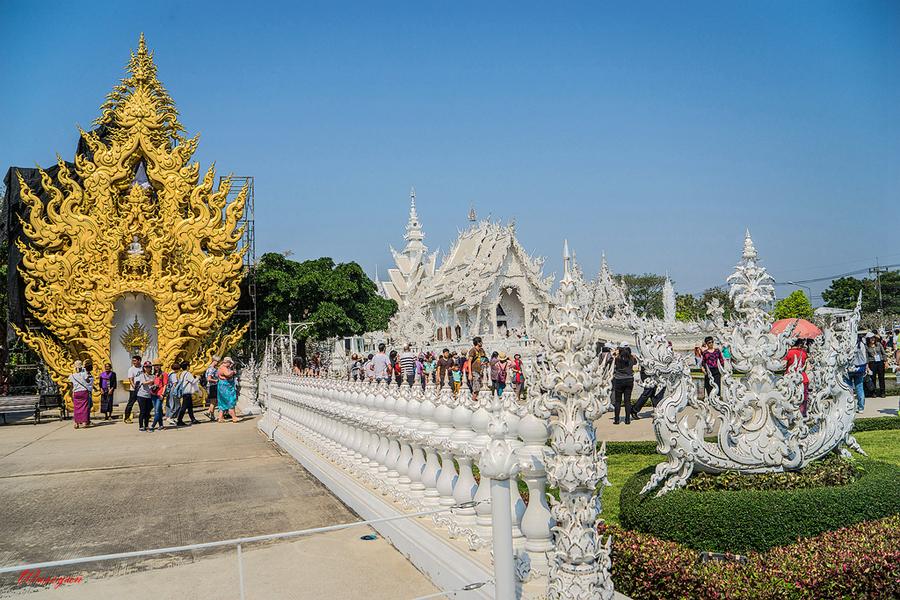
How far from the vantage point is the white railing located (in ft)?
11.6

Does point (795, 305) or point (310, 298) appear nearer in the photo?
point (310, 298)

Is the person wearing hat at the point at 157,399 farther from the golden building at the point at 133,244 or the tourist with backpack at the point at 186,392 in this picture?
the golden building at the point at 133,244

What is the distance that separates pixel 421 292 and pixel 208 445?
33.5m

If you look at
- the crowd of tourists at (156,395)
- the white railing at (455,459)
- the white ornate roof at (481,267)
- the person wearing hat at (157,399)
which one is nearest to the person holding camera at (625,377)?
the white railing at (455,459)

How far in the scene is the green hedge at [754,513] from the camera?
4.61 m

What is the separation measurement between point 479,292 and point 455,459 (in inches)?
1496

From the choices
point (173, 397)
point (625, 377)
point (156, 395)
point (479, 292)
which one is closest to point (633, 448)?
point (625, 377)

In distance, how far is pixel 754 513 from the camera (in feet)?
15.1

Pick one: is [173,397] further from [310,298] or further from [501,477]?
[310,298]

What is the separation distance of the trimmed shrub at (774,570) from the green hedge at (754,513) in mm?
116

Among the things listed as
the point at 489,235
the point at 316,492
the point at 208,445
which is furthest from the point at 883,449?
the point at 489,235

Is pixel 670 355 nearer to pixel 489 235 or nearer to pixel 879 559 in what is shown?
pixel 879 559

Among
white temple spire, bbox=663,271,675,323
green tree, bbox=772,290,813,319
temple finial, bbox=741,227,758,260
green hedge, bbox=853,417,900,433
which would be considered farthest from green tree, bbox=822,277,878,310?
temple finial, bbox=741,227,758,260

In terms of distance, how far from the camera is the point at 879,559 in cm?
426
